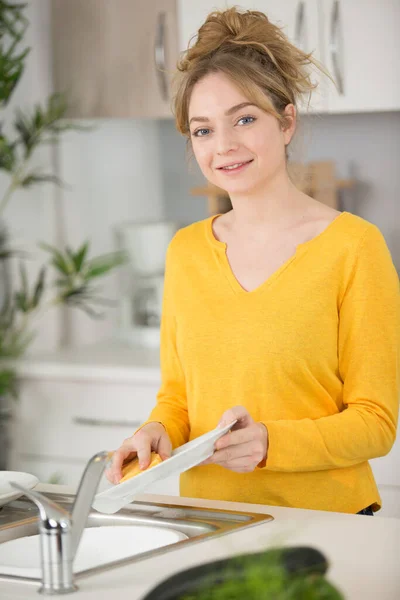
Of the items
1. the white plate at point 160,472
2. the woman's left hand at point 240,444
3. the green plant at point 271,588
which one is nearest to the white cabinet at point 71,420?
the woman's left hand at point 240,444

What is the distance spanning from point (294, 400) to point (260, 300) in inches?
6.7

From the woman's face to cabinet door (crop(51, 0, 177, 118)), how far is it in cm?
138

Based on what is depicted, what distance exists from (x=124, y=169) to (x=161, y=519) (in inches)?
87.0

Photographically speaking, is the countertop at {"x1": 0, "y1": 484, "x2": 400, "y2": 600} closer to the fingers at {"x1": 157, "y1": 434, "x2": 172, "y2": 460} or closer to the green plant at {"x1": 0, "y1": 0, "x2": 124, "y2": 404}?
the fingers at {"x1": 157, "y1": 434, "x2": 172, "y2": 460}

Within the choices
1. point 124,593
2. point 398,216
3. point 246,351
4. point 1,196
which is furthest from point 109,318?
point 124,593

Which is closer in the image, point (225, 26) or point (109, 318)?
point (225, 26)

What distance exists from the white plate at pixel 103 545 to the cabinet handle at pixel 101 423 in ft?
4.59

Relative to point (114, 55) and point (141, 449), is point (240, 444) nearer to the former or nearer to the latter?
point (141, 449)

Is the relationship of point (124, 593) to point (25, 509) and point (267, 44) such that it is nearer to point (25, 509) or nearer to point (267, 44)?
point (25, 509)

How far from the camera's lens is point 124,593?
994mm

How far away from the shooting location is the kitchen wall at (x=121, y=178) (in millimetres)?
2994

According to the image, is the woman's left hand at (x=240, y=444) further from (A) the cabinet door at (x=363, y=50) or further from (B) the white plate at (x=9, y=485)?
(A) the cabinet door at (x=363, y=50)

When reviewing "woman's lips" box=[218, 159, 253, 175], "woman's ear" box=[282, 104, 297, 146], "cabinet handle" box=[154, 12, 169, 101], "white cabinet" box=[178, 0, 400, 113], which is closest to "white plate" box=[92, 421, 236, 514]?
"woman's lips" box=[218, 159, 253, 175]

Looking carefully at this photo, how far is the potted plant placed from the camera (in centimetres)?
286
